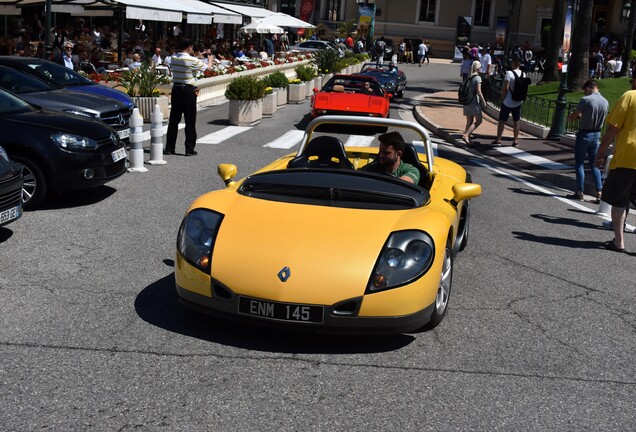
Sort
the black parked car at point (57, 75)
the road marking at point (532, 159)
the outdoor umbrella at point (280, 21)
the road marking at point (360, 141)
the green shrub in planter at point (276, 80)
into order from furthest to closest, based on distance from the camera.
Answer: the outdoor umbrella at point (280, 21)
the green shrub in planter at point (276, 80)
the road marking at point (360, 141)
the road marking at point (532, 159)
the black parked car at point (57, 75)

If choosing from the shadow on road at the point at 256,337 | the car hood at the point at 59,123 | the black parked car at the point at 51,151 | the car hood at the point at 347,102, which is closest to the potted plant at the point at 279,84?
the car hood at the point at 347,102

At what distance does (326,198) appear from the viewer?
20.5 ft

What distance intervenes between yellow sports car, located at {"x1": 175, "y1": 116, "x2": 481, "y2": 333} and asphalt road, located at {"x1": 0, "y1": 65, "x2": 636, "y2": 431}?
0.30 metres

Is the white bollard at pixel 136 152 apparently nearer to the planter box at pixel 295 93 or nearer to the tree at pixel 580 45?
the planter box at pixel 295 93

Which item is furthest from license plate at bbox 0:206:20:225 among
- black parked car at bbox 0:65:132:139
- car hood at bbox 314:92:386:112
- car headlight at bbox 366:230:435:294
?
car hood at bbox 314:92:386:112

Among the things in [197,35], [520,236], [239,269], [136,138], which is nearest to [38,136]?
[136,138]

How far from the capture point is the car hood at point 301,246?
530 centimetres

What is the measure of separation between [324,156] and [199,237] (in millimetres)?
1930

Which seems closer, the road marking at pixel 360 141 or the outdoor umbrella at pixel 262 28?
the road marking at pixel 360 141

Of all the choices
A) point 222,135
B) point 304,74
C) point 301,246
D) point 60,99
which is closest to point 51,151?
point 60,99

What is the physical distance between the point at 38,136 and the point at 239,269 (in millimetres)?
5086

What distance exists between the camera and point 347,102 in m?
19.5

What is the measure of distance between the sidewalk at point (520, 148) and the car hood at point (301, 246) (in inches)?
337

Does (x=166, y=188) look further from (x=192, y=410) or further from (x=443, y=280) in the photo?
(x=192, y=410)
